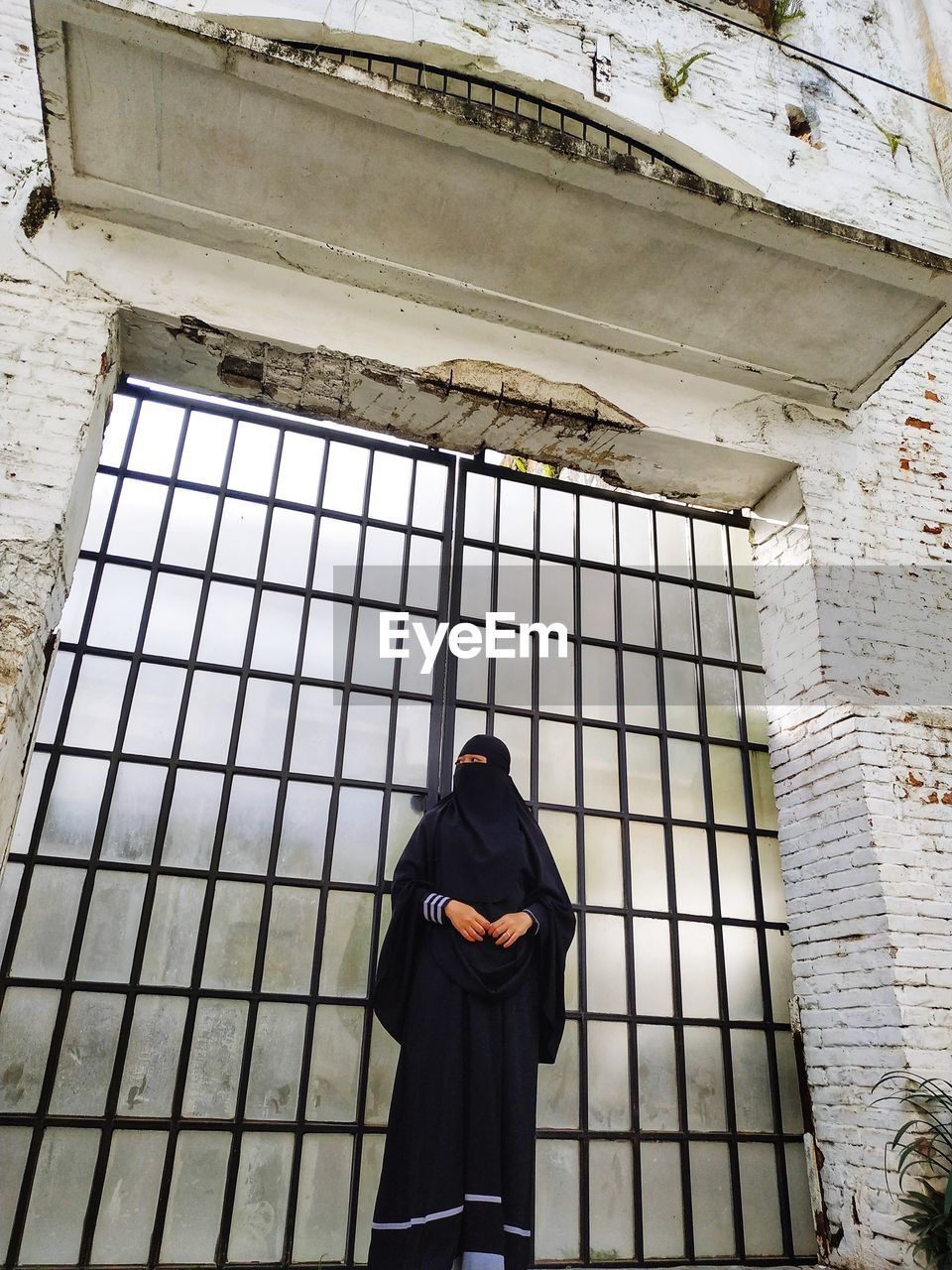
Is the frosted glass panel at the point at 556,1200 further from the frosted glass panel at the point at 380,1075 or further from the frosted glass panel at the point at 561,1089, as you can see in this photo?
the frosted glass panel at the point at 380,1075

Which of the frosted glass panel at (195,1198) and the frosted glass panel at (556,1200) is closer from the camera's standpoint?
the frosted glass panel at (195,1198)

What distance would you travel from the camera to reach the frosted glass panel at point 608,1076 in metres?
3.76

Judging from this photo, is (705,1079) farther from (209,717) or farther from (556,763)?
(209,717)

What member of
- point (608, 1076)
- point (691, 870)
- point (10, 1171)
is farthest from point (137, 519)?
point (608, 1076)

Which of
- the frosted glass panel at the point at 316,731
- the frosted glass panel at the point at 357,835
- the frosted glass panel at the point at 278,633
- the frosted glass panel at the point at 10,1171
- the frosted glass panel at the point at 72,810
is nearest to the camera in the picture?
the frosted glass panel at the point at 10,1171

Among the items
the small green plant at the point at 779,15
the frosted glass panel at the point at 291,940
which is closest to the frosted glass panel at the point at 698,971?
the frosted glass panel at the point at 291,940

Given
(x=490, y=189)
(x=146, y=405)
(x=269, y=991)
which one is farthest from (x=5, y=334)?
(x=269, y=991)

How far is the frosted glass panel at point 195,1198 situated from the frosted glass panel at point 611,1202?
4.93 feet

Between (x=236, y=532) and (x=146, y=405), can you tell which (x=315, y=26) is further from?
(x=236, y=532)

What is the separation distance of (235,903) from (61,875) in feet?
2.22

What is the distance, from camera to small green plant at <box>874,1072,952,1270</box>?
3188mm

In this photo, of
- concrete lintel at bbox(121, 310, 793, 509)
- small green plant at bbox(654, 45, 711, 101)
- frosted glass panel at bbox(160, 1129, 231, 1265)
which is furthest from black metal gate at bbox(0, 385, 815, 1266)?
small green plant at bbox(654, 45, 711, 101)

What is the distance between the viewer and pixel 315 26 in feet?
15.8

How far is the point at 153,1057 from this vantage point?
3.31 metres
